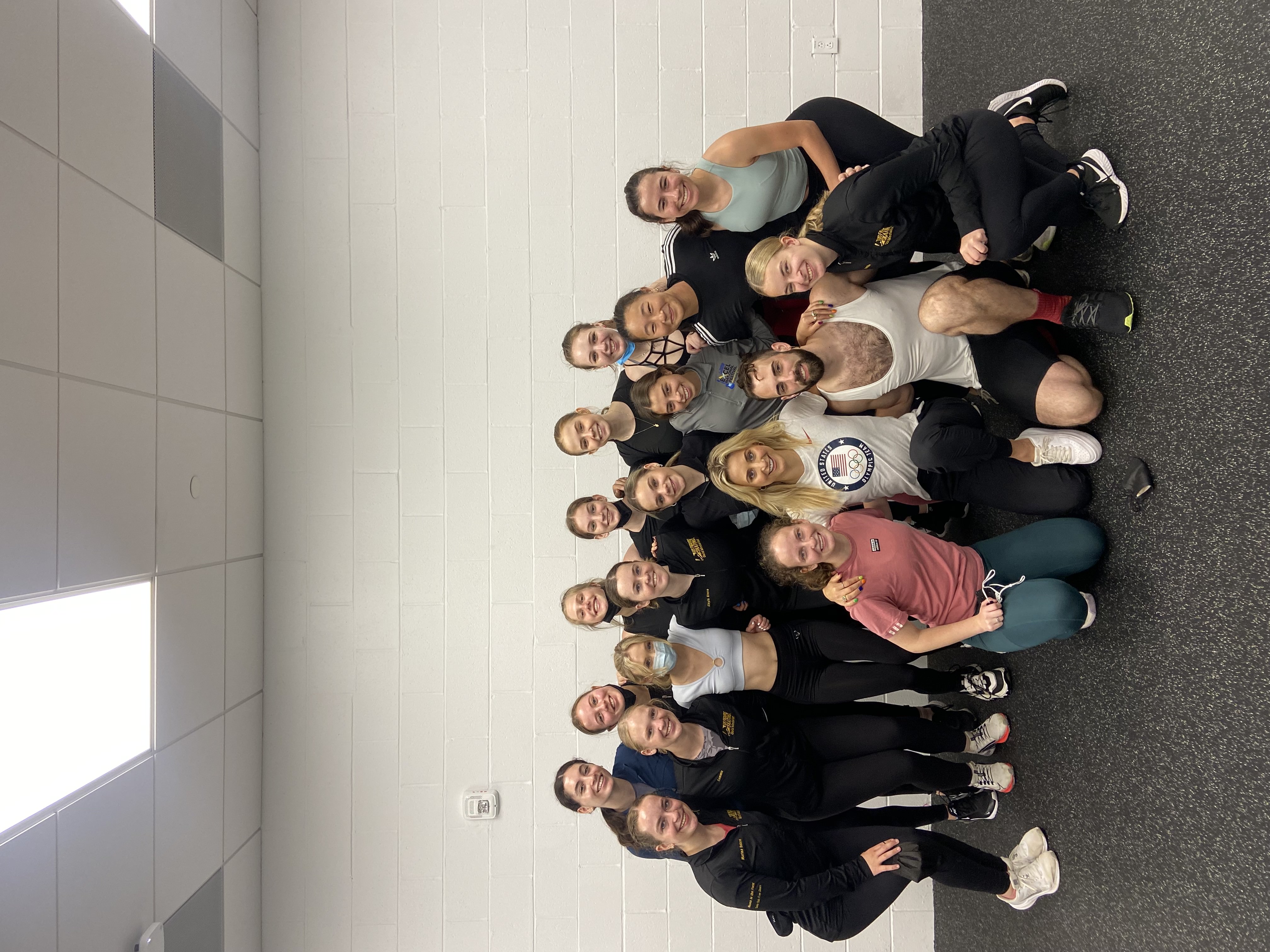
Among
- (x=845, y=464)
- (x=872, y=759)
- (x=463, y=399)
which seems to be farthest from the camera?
(x=463, y=399)

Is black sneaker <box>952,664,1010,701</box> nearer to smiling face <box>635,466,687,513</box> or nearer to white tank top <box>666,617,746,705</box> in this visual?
white tank top <box>666,617,746,705</box>

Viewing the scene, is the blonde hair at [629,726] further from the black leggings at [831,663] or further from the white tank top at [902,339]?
the white tank top at [902,339]

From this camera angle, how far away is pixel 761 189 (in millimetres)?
2613

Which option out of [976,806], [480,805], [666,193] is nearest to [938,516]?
[976,806]

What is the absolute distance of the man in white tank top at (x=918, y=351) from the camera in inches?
95.6

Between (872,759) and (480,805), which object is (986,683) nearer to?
(872,759)

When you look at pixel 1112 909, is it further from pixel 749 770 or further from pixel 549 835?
pixel 549 835

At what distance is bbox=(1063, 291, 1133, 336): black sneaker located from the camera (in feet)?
7.86

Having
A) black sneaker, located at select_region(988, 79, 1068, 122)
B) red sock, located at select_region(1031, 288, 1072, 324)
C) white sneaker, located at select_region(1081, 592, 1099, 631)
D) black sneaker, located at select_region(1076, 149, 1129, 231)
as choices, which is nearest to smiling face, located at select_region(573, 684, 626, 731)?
white sneaker, located at select_region(1081, 592, 1099, 631)

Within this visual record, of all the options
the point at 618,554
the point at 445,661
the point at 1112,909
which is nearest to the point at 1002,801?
the point at 1112,909

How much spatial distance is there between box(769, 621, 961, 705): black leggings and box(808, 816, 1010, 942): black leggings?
1.67 feet

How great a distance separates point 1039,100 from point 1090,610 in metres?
1.83

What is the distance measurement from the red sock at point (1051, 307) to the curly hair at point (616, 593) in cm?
159

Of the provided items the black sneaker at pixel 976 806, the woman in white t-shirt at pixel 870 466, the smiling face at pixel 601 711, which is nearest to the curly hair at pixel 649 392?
the woman in white t-shirt at pixel 870 466
